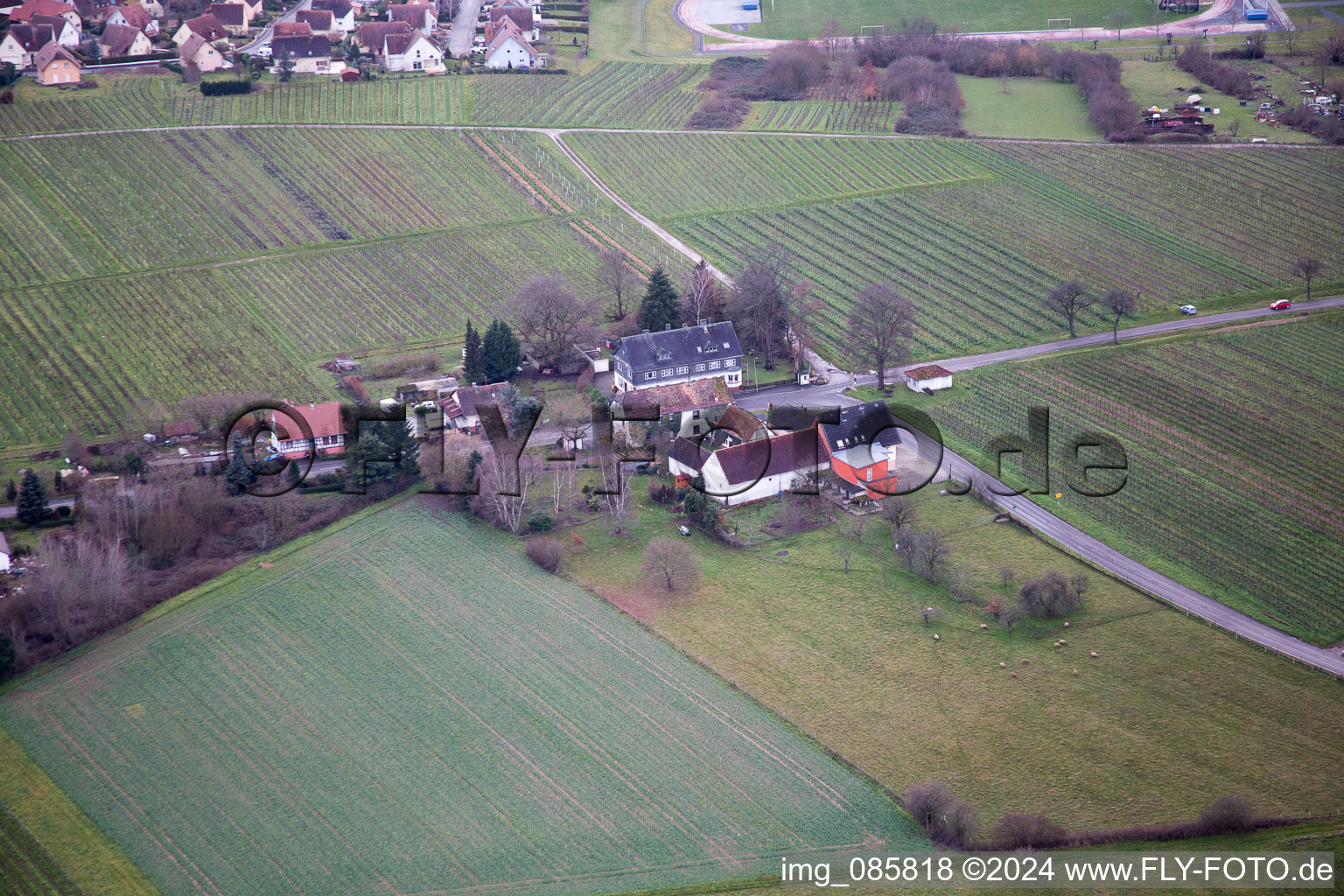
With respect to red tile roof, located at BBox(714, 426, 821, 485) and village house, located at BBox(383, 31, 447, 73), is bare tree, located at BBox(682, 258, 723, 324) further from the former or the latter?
village house, located at BBox(383, 31, 447, 73)

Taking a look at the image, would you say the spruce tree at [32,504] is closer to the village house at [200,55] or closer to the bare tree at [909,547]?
the bare tree at [909,547]

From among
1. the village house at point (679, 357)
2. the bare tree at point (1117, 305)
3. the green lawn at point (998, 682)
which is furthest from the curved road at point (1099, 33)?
the green lawn at point (998, 682)

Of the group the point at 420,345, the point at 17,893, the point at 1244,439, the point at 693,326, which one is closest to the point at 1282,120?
the point at 1244,439

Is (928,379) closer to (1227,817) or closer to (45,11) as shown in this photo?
(1227,817)

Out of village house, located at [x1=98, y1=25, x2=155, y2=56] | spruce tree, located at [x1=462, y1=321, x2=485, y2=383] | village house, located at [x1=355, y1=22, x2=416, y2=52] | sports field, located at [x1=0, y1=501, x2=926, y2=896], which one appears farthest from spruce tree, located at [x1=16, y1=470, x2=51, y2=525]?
village house, located at [x1=355, y1=22, x2=416, y2=52]

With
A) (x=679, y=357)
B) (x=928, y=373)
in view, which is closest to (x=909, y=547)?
(x=928, y=373)
